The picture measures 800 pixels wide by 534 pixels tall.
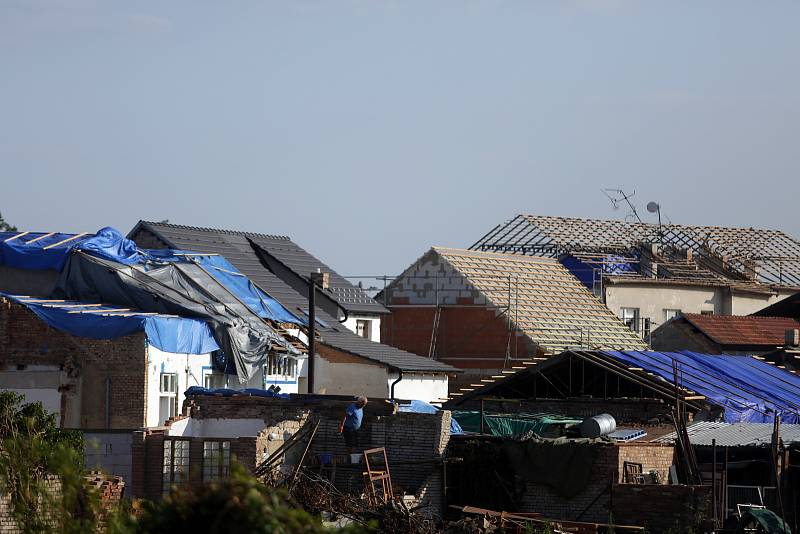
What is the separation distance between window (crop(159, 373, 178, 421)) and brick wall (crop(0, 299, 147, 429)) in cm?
93

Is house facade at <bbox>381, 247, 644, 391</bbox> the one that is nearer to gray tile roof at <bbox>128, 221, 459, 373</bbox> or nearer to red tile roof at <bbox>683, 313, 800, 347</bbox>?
red tile roof at <bbox>683, 313, 800, 347</bbox>

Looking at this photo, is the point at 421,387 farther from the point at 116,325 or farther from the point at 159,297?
the point at 116,325

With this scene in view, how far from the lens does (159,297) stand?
1491 inches

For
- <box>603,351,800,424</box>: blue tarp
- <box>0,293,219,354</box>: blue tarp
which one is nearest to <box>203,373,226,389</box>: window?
<box>0,293,219,354</box>: blue tarp

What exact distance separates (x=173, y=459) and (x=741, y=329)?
31243 millimetres

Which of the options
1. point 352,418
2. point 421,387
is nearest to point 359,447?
point 352,418

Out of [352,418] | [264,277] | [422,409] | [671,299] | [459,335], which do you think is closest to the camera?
[352,418]

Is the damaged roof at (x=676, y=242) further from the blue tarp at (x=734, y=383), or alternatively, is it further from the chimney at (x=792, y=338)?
the blue tarp at (x=734, y=383)

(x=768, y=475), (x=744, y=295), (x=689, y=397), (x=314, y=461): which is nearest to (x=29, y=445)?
(x=314, y=461)

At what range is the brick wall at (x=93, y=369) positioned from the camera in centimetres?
3431

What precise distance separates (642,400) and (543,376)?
10.8 feet

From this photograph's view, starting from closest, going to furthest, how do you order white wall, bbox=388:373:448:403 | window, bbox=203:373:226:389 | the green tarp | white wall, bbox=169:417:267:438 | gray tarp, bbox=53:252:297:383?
white wall, bbox=169:417:267:438 → the green tarp → window, bbox=203:373:226:389 → gray tarp, bbox=53:252:297:383 → white wall, bbox=388:373:448:403

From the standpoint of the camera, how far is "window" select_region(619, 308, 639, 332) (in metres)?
62.1

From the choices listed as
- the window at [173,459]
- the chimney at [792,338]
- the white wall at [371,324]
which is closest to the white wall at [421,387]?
the white wall at [371,324]
